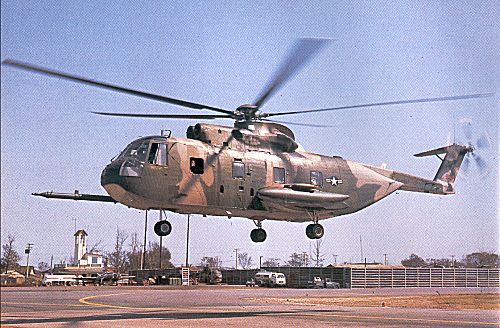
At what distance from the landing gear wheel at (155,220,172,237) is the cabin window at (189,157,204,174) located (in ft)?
9.36

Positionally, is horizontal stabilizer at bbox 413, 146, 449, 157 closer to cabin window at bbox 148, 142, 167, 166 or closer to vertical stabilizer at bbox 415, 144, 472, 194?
vertical stabilizer at bbox 415, 144, 472, 194

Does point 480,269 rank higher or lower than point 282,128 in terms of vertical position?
lower

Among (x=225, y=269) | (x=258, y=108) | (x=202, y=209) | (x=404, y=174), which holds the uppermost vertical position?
(x=258, y=108)

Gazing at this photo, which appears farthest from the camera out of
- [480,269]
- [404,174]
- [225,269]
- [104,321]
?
[225,269]

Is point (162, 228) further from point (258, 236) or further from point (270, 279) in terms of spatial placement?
point (270, 279)

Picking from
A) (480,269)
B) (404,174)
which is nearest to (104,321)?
(404,174)

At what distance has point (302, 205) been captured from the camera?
31281mm

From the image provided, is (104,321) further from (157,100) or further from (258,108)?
(258,108)

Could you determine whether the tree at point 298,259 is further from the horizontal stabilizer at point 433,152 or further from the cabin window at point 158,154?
the cabin window at point 158,154

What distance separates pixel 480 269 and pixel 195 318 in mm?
66563

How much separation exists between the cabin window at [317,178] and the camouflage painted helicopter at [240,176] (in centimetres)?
5

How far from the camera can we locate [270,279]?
84.1m

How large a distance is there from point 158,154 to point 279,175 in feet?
20.2

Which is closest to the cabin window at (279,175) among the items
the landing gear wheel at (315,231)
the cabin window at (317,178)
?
the cabin window at (317,178)
